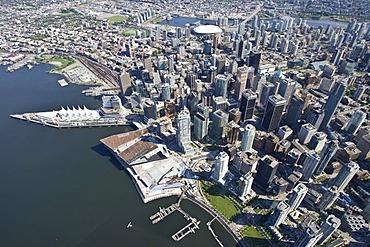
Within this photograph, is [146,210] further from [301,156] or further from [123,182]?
[301,156]

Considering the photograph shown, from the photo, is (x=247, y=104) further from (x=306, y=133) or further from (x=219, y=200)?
(x=219, y=200)

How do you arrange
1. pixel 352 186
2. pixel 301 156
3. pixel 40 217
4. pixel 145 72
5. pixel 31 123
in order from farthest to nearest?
1. pixel 145 72
2. pixel 31 123
3. pixel 301 156
4. pixel 352 186
5. pixel 40 217

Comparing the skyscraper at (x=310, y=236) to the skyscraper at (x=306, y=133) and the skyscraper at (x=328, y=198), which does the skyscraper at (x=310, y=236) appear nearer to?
the skyscraper at (x=328, y=198)

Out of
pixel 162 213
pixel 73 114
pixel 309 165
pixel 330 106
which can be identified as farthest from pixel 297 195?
pixel 73 114

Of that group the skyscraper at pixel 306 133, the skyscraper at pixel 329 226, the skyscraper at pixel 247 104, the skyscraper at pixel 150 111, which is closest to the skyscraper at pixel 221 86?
the skyscraper at pixel 247 104

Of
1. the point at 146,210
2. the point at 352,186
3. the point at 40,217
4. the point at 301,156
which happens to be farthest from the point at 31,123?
the point at 352,186

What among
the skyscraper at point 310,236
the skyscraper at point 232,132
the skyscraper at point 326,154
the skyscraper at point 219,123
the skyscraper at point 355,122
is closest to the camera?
the skyscraper at point 310,236
